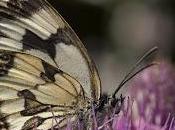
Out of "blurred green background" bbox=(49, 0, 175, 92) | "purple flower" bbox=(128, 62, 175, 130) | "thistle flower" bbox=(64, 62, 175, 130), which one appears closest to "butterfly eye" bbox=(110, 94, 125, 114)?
"thistle flower" bbox=(64, 62, 175, 130)

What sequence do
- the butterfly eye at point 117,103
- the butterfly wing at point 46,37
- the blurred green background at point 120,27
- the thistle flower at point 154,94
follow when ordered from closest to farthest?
the butterfly eye at point 117,103
the butterfly wing at point 46,37
the thistle flower at point 154,94
the blurred green background at point 120,27

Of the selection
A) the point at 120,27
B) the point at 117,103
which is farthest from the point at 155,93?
the point at 120,27

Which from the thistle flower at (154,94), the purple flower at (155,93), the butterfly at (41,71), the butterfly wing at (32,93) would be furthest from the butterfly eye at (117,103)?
the purple flower at (155,93)

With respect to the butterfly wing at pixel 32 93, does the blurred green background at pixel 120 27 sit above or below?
above

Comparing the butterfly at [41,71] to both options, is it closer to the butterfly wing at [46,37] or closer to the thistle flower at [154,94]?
the butterfly wing at [46,37]

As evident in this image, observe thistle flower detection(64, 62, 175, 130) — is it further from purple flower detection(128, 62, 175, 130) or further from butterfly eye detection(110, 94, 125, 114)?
butterfly eye detection(110, 94, 125, 114)

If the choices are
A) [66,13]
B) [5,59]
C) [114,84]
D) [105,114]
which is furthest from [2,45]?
[66,13]

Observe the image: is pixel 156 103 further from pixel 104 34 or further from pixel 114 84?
pixel 104 34
